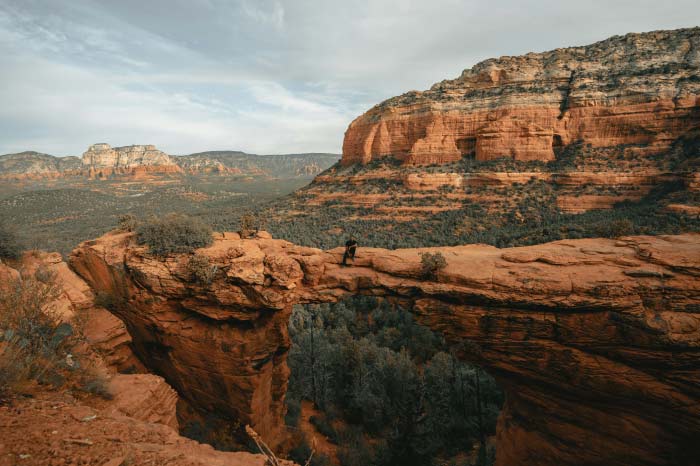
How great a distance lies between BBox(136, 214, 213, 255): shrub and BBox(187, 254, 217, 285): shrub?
56 cm

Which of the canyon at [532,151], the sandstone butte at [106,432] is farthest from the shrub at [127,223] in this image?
the canyon at [532,151]

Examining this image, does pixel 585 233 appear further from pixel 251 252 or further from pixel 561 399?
pixel 251 252

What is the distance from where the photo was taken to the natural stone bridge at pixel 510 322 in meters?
6.49

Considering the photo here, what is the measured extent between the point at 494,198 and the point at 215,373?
3682 centimetres

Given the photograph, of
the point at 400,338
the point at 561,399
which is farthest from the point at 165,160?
the point at 561,399

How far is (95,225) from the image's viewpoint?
52875 millimetres

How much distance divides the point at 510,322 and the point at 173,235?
30.2 feet

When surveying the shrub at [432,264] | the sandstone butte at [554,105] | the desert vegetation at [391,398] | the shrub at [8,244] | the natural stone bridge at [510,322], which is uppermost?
the sandstone butte at [554,105]

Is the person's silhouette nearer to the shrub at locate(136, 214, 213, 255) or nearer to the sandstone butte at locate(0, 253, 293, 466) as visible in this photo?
the shrub at locate(136, 214, 213, 255)

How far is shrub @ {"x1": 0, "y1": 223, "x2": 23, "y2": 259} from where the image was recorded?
8461 millimetres

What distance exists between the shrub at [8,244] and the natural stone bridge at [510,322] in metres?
1.23

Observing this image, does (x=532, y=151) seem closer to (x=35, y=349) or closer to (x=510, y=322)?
(x=510, y=322)

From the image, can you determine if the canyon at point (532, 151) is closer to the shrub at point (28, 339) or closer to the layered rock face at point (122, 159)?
the shrub at point (28, 339)

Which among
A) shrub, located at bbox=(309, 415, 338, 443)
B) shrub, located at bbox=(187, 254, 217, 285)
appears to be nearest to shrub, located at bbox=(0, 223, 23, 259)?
shrub, located at bbox=(187, 254, 217, 285)
